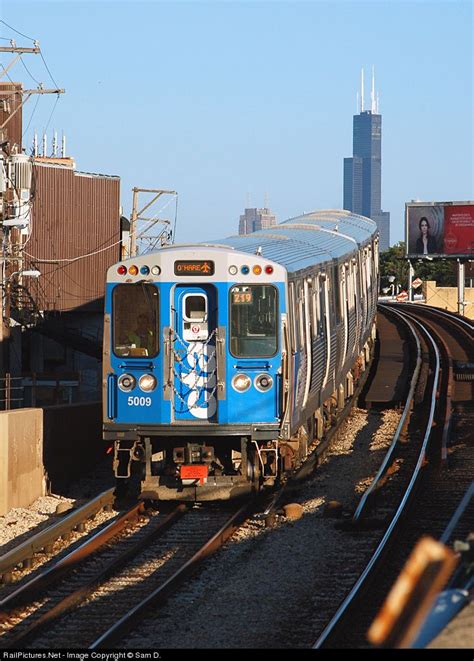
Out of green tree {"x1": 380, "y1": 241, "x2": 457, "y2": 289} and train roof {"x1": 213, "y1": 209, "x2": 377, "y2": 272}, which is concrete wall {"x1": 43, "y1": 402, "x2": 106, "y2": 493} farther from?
green tree {"x1": 380, "y1": 241, "x2": 457, "y2": 289}

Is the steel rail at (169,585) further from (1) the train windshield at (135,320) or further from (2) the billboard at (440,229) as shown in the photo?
(2) the billboard at (440,229)

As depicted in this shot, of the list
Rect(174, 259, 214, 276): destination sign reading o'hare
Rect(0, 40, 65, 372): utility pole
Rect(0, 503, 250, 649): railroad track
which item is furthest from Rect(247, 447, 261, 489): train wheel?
Rect(0, 40, 65, 372): utility pole

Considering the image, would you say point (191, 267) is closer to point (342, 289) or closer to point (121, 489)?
point (121, 489)

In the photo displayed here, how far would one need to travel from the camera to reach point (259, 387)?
14.0m

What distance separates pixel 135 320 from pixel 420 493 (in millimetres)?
3899

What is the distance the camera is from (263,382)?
13961 millimetres

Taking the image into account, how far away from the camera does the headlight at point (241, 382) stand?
13.9 metres

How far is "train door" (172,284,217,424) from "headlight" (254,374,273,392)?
19.4 inches

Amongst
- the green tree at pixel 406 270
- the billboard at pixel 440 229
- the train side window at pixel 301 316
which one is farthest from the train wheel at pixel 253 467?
the green tree at pixel 406 270

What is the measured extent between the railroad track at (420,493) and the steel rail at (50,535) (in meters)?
3.01

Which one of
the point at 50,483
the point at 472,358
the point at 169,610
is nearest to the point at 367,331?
the point at 472,358

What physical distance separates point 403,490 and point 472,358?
50.0 feet

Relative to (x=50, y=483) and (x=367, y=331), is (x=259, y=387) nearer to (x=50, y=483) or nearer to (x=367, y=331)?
(x=50, y=483)

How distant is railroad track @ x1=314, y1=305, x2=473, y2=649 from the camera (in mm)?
9281
